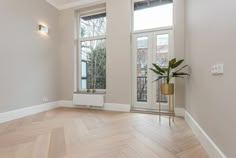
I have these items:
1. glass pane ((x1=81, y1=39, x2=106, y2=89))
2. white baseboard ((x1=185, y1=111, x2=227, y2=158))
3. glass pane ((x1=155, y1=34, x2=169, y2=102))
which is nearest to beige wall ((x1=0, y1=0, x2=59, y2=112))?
glass pane ((x1=81, y1=39, x2=106, y2=89))

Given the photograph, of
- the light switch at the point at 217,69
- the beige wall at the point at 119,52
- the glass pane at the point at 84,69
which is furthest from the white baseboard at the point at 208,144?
the glass pane at the point at 84,69

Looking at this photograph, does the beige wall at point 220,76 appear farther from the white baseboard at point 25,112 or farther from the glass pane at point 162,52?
the white baseboard at point 25,112

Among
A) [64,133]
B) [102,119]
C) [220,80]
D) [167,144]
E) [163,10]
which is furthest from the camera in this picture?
[163,10]

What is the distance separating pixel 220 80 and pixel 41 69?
430cm

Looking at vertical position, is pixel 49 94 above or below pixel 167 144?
above

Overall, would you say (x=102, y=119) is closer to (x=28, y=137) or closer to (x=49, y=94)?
(x=28, y=137)

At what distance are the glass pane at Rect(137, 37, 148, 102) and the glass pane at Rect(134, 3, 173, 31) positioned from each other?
1.35 feet

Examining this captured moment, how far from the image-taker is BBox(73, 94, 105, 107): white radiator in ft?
14.1

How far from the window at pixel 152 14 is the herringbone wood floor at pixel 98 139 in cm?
258

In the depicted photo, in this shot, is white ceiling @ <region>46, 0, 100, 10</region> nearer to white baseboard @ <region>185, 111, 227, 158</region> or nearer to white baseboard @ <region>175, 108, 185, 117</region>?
white baseboard @ <region>175, 108, 185, 117</region>

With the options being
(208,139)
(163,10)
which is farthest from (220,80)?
(163,10)

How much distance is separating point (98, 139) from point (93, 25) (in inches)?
150

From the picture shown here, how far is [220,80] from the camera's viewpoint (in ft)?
4.94

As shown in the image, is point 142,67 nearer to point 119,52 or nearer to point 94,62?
point 119,52
